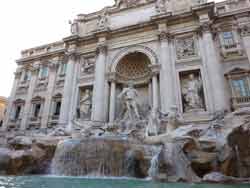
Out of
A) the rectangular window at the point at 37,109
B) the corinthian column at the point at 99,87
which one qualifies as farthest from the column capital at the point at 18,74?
the corinthian column at the point at 99,87

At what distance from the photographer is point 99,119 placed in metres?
13.7

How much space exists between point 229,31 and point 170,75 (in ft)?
18.2

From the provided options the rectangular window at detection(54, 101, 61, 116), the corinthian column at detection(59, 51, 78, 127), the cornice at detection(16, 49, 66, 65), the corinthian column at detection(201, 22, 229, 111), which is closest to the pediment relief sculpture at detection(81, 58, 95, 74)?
the corinthian column at detection(59, 51, 78, 127)

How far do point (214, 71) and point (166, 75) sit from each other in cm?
297

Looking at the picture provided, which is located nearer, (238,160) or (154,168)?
(154,168)

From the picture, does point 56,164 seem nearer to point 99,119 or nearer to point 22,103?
point 99,119

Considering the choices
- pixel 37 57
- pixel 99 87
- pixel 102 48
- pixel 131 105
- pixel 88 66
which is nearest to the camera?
pixel 131 105

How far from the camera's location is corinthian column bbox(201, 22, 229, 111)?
454 inches

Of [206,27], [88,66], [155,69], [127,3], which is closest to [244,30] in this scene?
[206,27]

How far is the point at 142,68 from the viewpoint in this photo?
16.0m

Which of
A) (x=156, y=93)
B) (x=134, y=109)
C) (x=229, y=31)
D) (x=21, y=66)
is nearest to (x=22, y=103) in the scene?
(x=21, y=66)

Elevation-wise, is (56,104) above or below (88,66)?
below

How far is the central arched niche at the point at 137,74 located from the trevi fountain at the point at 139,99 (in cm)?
8

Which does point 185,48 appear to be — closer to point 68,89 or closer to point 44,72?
point 68,89
